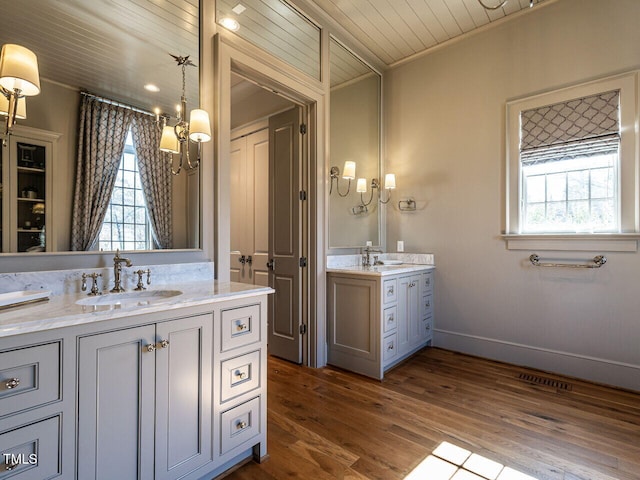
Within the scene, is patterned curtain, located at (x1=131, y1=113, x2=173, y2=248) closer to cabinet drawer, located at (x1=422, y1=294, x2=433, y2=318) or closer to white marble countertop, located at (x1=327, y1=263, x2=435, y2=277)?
white marble countertop, located at (x1=327, y1=263, x2=435, y2=277)

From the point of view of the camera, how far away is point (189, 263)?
6.56 ft

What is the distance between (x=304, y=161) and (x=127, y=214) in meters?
1.67

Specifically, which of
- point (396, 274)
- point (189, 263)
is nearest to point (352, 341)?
point (396, 274)

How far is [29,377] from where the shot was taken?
1029 mm

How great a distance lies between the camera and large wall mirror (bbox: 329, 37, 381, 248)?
128 inches

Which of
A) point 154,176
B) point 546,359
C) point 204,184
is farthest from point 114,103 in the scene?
point 546,359

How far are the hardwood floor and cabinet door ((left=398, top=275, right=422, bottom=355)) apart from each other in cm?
28

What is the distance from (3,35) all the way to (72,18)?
0.32m

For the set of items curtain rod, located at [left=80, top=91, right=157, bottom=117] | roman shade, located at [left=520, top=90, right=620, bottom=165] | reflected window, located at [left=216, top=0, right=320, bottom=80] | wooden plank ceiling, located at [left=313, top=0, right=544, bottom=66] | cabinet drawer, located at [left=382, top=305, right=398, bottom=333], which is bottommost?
cabinet drawer, located at [left=382, top=305, right=398, bottom=333]

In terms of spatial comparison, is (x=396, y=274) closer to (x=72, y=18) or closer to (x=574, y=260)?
(x=574, y=260)

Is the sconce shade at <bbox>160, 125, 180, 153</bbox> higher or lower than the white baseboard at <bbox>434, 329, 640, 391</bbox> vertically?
higher

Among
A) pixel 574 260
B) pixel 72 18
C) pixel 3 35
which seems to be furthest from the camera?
pixel 574 260

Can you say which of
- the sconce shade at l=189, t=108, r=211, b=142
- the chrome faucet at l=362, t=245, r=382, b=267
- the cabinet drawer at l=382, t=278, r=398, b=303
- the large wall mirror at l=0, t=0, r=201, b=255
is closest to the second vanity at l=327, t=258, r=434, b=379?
the cabinet drawer at l=382, t=278, r=398, b=303

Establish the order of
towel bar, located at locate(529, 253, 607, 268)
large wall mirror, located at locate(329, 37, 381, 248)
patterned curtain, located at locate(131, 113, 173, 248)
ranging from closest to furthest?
patterned curtain, located at locate(131, 113, 173, 248), towel bar, located at locate(529, 253, 607, 268), large wall mirror, located at locate(329, 37, 381, 248)
